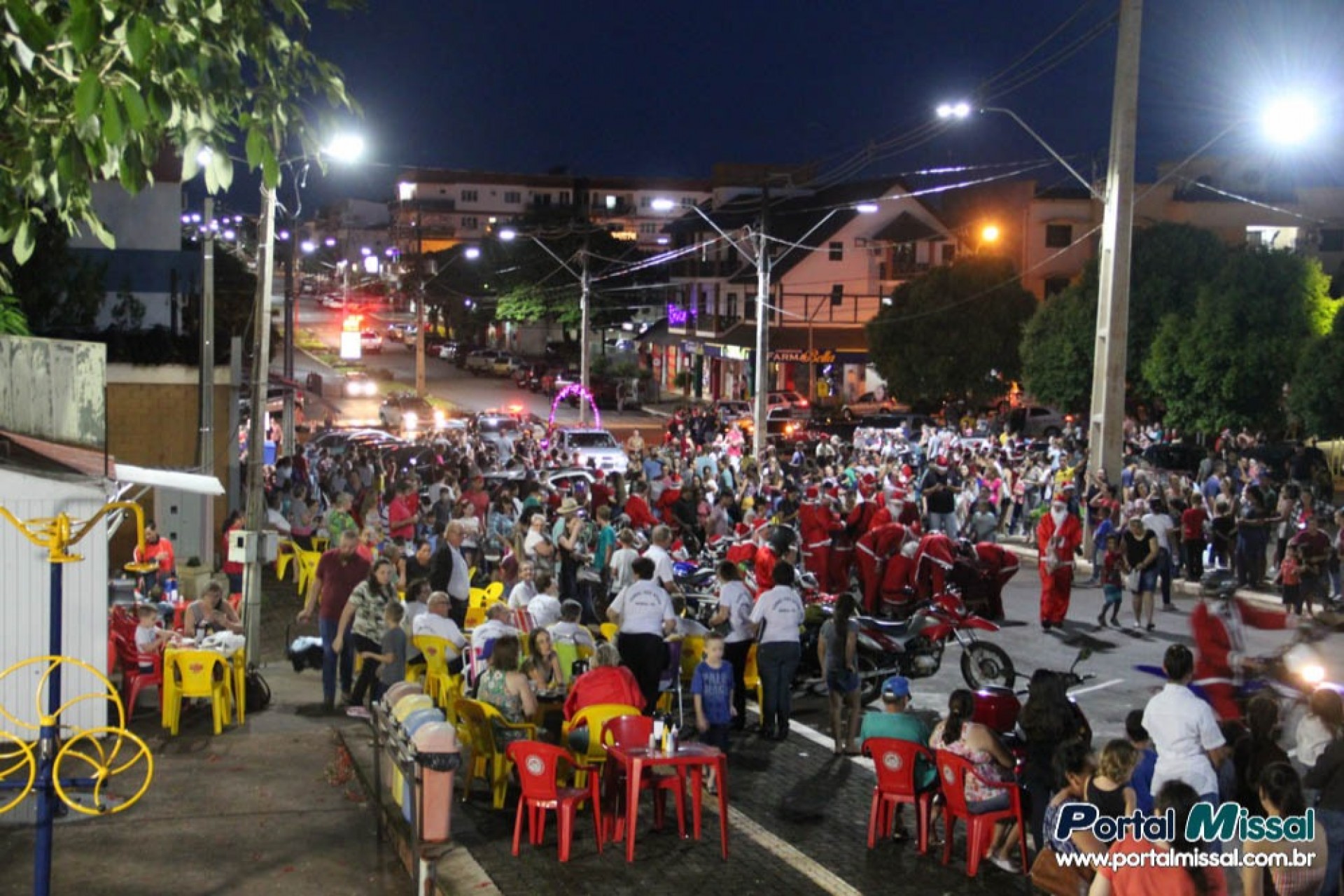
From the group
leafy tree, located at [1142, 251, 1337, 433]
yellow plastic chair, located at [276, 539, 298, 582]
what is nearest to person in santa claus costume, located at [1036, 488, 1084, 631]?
yellow plastic chair, located at [276, 539, 298, 582]

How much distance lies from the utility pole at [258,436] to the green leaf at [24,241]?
291 inches

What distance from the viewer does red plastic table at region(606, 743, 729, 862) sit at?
923 centimetres

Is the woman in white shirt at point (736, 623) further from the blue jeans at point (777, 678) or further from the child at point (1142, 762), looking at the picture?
the child at point (1142, 762)

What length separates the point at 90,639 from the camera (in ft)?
36.7

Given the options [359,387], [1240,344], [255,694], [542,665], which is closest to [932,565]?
[542,665]

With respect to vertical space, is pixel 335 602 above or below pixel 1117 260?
below

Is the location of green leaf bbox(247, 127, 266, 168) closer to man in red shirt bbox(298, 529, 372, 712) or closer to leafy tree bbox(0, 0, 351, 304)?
leafy tree bbox(0, 0, 351, 304)

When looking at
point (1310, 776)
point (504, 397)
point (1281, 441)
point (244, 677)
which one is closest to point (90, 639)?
point (244, 677)

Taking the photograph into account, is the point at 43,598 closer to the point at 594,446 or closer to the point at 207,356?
the point at 207,356

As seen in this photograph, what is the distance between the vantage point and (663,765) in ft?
31.3

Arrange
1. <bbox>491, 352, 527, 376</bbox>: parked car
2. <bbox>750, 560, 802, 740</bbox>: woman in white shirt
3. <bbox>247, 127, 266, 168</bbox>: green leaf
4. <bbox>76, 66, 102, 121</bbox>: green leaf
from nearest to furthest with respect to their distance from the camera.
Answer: <bbox>76, 66, 102, 121</bbox>: green leaf, <bbox>247, 127, 266, 168</bbox>: green leaf, <bbox>750, 560, 802, 740</bbox>: woman in white shirt, <bbox>491, 352, 527, 376</bbox>: parked car

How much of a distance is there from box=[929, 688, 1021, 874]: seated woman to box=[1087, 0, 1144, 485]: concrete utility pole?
1332 cm

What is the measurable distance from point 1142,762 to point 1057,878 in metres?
A: 1.62

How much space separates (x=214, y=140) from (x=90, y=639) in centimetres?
564
